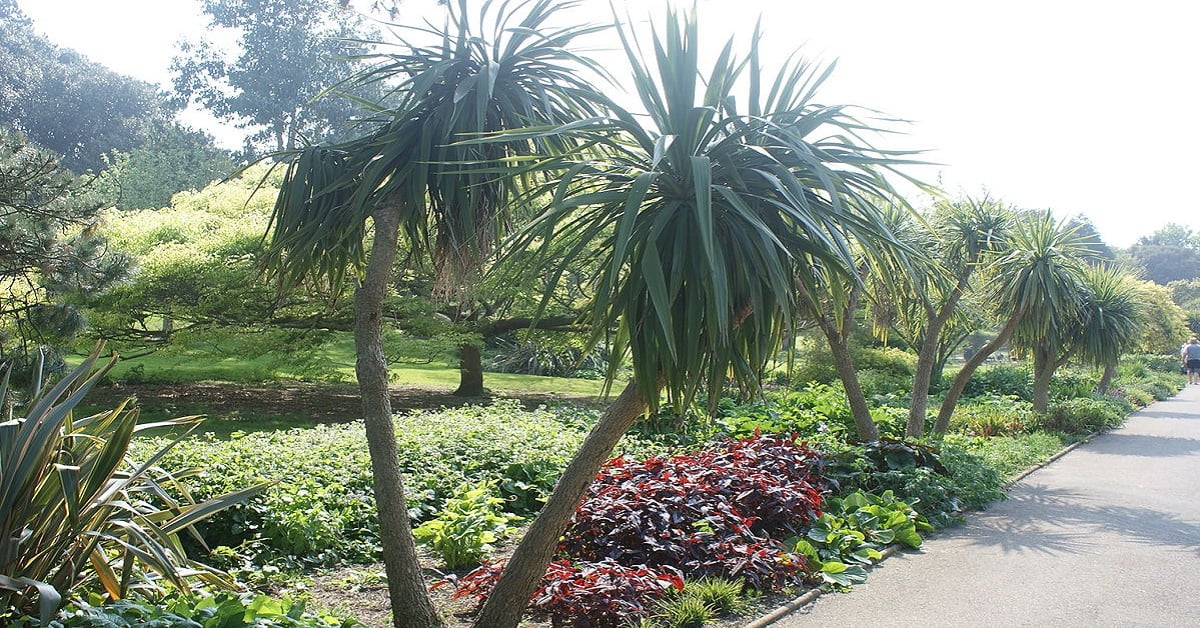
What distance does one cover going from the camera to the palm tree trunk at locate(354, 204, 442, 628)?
4.27m

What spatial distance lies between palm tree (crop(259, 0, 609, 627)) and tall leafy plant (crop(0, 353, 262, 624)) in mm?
771

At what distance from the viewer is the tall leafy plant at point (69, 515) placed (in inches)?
144

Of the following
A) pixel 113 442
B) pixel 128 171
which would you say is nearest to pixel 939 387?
pixel 113 442

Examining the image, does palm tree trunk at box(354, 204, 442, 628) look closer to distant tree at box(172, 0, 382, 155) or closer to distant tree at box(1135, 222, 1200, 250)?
distant tree at box(172, 0, 382, 155)

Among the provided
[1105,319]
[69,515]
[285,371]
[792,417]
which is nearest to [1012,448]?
[792,417]

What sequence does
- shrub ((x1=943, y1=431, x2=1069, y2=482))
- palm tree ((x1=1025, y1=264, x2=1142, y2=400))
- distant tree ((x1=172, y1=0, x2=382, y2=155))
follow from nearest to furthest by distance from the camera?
shrub ((x1=943, y1=431, x2=1069, y2=482)) < palm tree ((x1=1025, y1=264, x2=1142, y2=400)) < distant tree ((x1=172, y1=0, x2=382, y2=155))

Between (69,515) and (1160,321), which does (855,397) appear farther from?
(1160,321)

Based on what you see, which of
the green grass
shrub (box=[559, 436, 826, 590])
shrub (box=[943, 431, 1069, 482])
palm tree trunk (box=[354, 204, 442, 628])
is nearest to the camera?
palm tree trunk (box=[354, 204, 442, 628])

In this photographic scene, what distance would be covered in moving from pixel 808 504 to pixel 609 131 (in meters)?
4.12

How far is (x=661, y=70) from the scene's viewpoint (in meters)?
3.69

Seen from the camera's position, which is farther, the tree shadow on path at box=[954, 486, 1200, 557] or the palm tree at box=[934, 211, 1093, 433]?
the palm tree at box=[934, 211, 1093, 433]

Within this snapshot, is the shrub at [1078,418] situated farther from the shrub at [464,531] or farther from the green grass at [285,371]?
the shrub at [464,531]

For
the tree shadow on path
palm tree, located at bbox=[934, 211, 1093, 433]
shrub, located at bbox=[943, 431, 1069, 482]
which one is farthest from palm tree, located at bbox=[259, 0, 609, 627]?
palm tree, located at bbox=[934, 211, 1093, 433]

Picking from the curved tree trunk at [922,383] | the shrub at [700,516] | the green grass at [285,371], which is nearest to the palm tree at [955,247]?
the curved tree trunk at [922,383]
